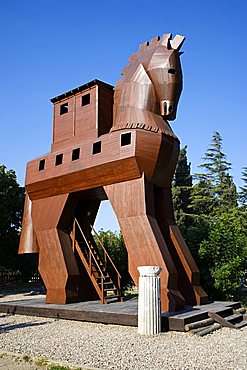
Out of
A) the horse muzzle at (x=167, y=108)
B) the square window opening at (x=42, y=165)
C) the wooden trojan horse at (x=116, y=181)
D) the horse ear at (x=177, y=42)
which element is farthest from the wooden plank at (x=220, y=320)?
the horse ear at (x=177, y=42)

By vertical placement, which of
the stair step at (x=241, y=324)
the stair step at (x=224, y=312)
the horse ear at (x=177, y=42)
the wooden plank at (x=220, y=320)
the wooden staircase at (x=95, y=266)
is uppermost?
the horse ear at (x=177, y=42)

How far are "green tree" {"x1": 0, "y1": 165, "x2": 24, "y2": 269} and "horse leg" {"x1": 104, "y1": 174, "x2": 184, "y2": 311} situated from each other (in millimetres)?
16458

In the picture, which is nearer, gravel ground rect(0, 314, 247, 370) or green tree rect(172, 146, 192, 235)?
gravel ground rect(0, 314, 247, 370)

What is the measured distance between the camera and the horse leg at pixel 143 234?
10344 mm

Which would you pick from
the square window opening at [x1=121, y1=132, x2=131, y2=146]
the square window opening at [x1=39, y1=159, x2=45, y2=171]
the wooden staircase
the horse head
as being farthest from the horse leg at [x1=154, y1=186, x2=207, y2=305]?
the square window opening at [x1=39, y1=159, x2=45, y2=171]

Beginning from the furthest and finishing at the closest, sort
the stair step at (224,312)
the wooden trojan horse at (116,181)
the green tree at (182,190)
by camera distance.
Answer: the green tree at (182,190) → the wooden trojan horse at (116,181) → the stair step at (224,312)

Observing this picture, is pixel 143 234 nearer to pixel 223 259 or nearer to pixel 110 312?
pixel 110 312

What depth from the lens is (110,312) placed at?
10211 millimetres

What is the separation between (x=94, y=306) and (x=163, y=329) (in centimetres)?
313

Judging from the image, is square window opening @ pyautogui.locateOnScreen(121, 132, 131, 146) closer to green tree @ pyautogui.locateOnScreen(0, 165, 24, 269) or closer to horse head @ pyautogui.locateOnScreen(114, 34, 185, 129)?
horse head @ pyautogui.locateOnScreen(114, 34, 185, 129)

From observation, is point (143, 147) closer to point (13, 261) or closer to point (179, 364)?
point (179, 364)

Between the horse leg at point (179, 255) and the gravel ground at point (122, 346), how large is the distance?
7.16 feet

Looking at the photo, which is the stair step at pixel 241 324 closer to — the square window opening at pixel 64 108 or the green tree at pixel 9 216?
the square window opening at pixel 64 108

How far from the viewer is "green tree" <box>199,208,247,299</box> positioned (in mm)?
14781
